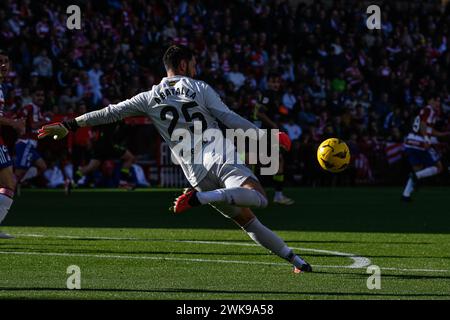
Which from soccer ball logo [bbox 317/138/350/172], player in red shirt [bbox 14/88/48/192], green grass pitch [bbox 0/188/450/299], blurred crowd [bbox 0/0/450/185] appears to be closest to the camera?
green grass pitch [bbox 0/188/450/299]

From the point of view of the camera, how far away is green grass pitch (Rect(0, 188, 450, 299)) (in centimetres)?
892

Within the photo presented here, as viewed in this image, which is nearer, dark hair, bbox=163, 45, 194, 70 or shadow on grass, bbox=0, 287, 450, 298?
shadow on grass, bbox=0, 287, 450, 298

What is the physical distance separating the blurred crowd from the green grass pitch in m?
4.85

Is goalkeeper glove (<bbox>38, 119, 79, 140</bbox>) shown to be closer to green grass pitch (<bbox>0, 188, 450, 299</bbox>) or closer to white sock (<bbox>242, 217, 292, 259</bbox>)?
green grass pitch (<bbox>0, 188, 450, 299</bbox>)

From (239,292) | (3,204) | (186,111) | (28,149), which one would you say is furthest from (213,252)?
(28,149)

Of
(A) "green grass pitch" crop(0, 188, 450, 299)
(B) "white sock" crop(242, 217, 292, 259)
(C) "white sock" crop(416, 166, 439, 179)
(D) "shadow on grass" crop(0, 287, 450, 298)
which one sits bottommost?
(A) "green grass pitch" crop(0, 188, 450, 299)

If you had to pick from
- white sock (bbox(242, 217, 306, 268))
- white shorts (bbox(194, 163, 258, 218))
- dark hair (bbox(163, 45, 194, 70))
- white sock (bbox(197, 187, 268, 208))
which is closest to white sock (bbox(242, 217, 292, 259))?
white sock (bbox(242, 217, 306, 268))

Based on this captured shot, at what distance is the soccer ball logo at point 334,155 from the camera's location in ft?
38.8

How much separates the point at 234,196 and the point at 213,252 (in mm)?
2775

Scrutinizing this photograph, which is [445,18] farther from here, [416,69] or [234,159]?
[234,159]

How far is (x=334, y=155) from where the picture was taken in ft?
38.9

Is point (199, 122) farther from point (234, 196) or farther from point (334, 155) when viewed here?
point (334, 155)

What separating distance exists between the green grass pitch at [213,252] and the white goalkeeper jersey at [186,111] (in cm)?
109

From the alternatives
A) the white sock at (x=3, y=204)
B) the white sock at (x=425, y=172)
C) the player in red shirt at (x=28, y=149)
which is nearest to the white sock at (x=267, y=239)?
the white sock at (x=3, y=204)
